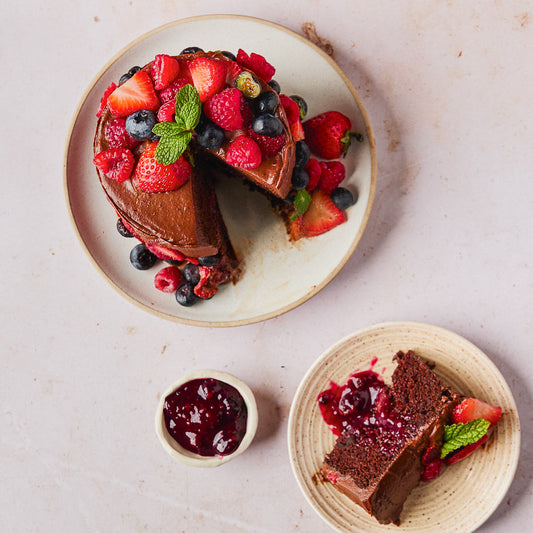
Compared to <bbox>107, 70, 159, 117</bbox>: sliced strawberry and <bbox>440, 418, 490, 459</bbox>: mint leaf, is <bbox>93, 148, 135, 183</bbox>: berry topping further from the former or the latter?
<bbox>440, 418, 490, 459</bbox>: mint leaf

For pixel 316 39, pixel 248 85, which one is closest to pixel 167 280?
pixel 248 85

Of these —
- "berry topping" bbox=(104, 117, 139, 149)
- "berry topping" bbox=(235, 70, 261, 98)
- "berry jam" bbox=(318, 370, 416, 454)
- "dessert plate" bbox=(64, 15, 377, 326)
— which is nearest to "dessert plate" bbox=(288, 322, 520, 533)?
"berry jam" bbox=(318, 370, 416, 454)

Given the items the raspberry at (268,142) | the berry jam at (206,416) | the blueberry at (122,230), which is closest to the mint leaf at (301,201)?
the raspberry at (268,142)

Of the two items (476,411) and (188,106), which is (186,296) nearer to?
(188,106)

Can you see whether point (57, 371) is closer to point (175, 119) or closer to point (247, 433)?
point (247, 433)

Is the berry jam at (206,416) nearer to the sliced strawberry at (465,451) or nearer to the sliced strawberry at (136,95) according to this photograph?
the sliced strawberry at (465,451)

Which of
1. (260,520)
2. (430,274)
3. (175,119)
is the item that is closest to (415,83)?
(430,274)
